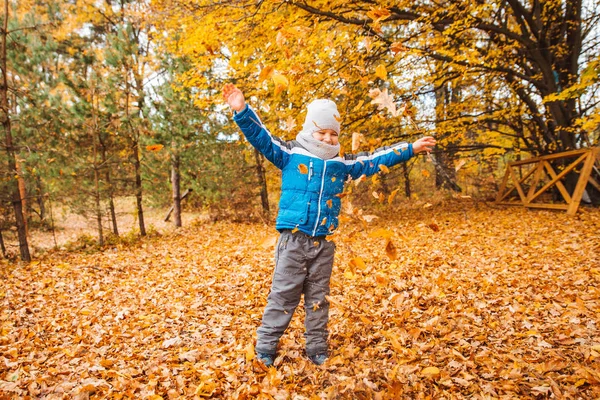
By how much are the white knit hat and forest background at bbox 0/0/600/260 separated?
1844 millimetres

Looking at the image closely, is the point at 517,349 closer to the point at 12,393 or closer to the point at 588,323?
the point at 588,323

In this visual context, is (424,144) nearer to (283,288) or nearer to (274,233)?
(283,288)

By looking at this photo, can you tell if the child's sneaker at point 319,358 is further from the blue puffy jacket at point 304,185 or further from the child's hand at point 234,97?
the child's hand at point 234,97

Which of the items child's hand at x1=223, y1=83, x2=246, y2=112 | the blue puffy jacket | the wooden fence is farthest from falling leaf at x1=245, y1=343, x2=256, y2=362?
the wooden fence

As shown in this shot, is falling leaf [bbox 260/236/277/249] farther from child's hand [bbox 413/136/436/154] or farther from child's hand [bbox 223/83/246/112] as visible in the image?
child's hand [bbox 413/136/436/154]

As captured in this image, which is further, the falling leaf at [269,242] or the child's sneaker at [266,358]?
the child's sneaker at [266,358]

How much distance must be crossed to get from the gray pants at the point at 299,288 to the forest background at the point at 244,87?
8.01ft

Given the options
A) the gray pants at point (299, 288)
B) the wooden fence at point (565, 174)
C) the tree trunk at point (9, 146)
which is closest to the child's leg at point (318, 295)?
the gray pants at point (299, 288)

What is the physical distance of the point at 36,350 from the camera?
3143mm

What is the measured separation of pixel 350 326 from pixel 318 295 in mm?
838

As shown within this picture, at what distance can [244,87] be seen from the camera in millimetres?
7121

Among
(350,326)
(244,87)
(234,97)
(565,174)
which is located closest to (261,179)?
(244,87)

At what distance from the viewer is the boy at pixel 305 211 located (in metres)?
2.42

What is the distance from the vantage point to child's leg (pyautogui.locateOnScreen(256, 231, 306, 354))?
95.7 inches
